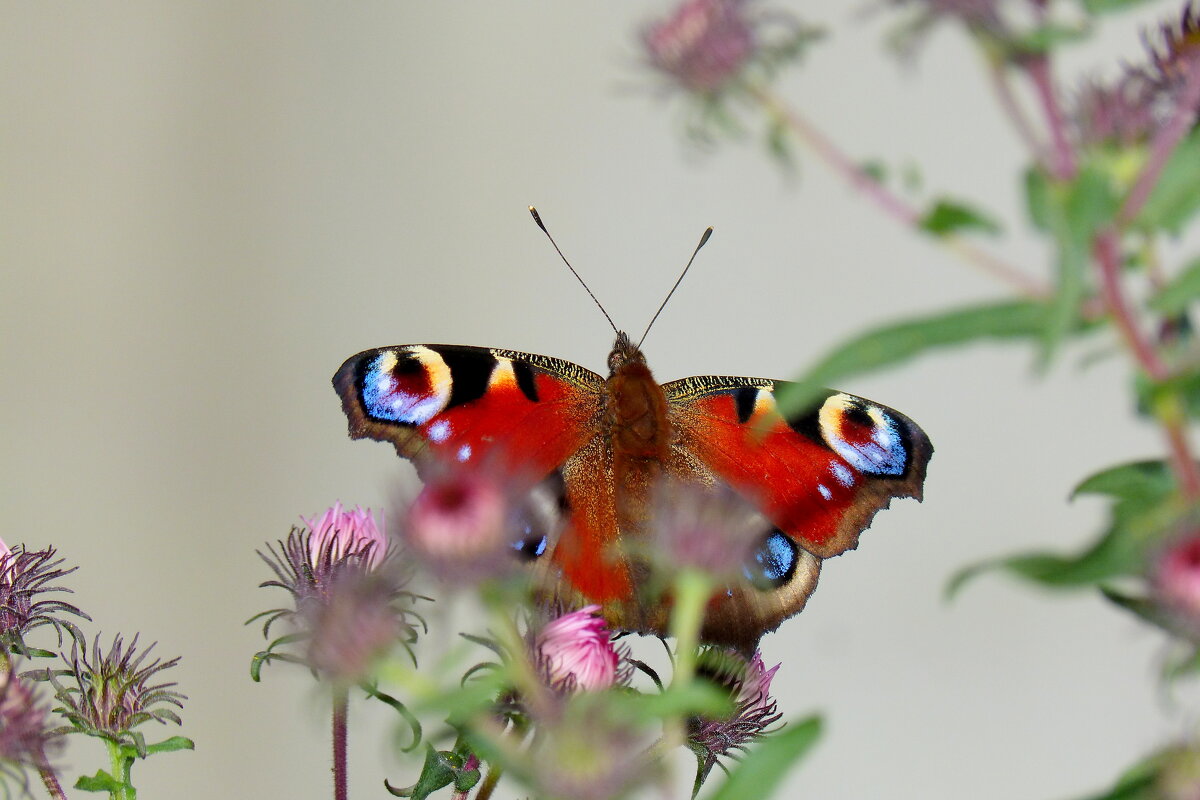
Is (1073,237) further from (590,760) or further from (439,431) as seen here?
(439,431)

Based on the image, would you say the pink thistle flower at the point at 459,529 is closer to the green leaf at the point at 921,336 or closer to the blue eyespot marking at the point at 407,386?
the green leaf at the point at 921,336

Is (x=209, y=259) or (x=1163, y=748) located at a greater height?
(x=209, y=259)

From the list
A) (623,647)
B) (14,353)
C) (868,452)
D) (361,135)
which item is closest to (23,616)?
(623,647)

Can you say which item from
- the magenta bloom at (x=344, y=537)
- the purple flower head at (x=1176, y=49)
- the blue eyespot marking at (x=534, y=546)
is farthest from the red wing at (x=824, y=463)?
the purple flower head at (x=1176, y=49)

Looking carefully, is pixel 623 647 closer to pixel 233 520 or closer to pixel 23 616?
pixel 23 616

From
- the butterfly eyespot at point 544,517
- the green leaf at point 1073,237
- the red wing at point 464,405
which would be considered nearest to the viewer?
the green leaf at point 1073,237

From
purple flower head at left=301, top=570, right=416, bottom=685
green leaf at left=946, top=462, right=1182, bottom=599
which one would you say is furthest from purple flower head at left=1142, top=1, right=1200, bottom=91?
purple flower head at left=301, top=570, right=416, bottom=685
